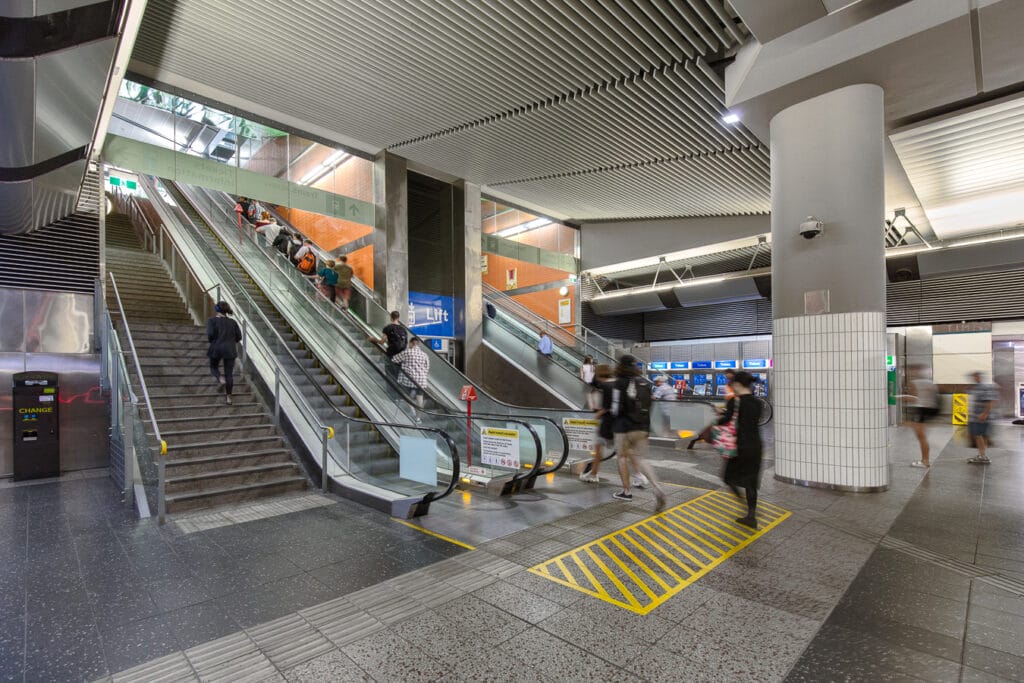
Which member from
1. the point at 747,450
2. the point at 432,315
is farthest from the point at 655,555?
the point at 432,315

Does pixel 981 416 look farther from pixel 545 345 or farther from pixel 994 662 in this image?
pixel 545 345

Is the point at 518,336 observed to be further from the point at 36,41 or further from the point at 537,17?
the point at 36,41

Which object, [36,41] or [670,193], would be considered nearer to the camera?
[36,41]

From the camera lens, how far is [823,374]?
18.6ft

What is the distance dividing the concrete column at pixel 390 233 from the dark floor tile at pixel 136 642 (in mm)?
8502

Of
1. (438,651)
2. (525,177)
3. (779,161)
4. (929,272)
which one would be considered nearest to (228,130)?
(525,177)

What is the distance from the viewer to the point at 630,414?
5.02m

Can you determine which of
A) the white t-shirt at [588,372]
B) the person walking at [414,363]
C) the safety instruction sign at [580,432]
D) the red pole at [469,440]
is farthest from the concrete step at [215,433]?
the white t-shirt at [588,372]

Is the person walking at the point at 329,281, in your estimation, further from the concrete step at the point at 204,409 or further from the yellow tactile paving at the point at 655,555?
the yellow tactile paving at the point at 655,555

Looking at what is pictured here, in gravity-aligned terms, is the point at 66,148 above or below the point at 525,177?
below

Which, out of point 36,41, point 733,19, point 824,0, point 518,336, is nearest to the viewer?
point 36,41

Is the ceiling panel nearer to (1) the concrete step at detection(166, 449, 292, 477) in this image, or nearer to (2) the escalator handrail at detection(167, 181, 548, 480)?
(2) the escalator handrail at detection(167, 181, 548, 480)

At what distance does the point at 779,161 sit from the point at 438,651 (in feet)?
21.0

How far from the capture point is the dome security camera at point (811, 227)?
561 centimetres
